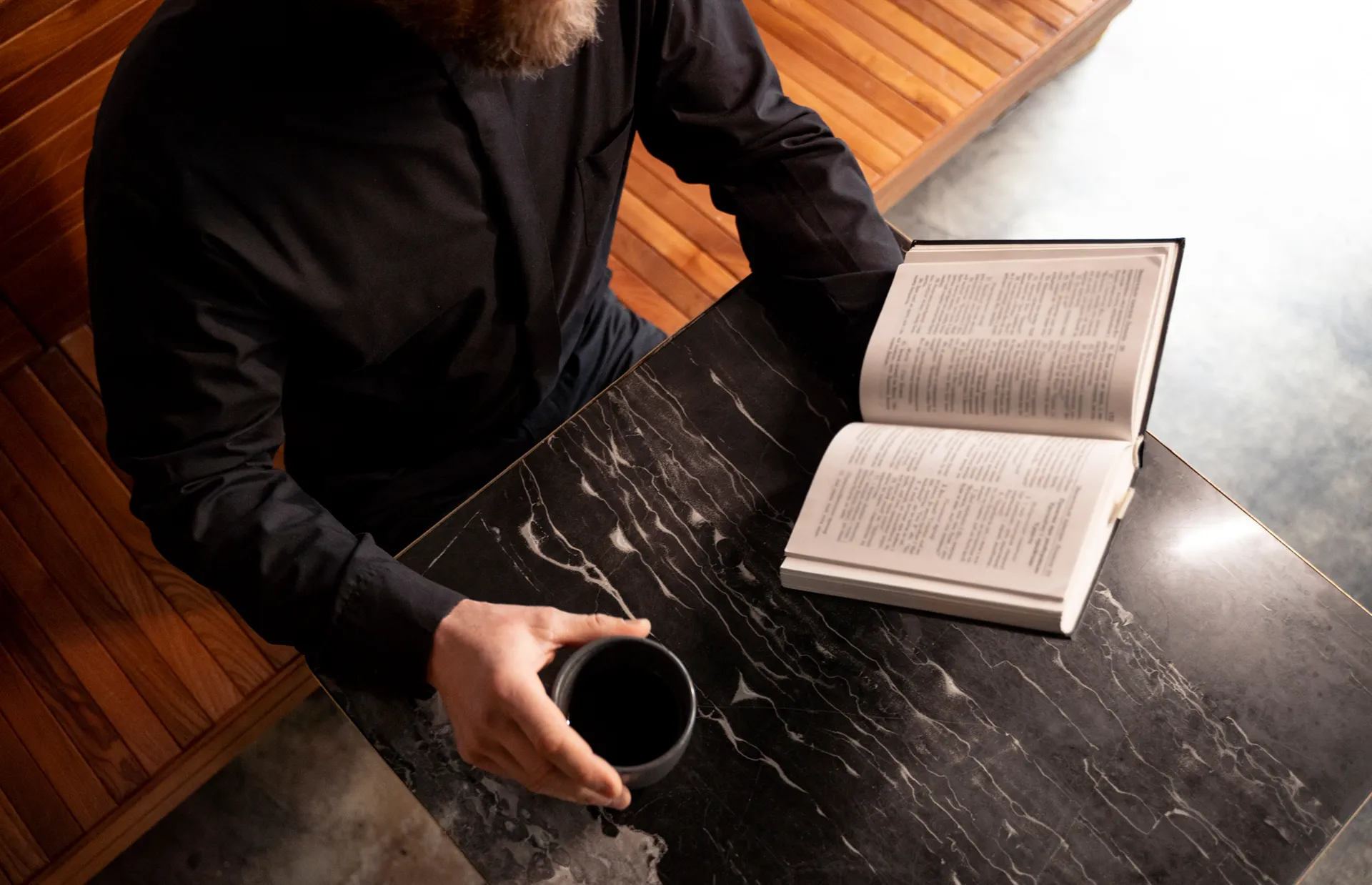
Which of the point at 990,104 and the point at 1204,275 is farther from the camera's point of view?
the point at 1204,275

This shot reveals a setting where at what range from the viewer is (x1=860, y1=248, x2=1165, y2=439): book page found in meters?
0.89

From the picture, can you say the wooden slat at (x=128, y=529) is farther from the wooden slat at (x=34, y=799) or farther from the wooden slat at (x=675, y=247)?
the wooden slat at (x=675, y=247)

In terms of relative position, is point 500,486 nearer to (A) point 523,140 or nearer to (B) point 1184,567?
(A) point 523,140

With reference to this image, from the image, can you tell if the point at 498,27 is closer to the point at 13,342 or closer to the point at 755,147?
the point at 755,147

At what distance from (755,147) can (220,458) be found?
2.14 feet

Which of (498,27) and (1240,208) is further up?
(498,27)

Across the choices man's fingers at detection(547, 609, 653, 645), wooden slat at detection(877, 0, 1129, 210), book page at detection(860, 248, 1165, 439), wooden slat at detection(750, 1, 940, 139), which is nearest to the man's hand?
man's fingers at detection(547, 609, 653, 645)

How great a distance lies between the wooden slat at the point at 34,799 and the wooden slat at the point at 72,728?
0.04ft

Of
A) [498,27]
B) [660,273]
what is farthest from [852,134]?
[498,27]

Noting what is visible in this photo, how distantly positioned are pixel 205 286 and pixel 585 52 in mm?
442

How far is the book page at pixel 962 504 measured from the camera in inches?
32.1

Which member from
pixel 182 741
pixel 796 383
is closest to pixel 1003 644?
pixel 796 383

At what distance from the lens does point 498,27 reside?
2.74 feet

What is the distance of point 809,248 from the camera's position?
1.12m
